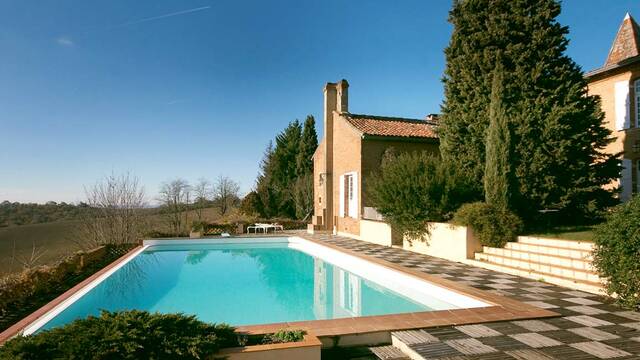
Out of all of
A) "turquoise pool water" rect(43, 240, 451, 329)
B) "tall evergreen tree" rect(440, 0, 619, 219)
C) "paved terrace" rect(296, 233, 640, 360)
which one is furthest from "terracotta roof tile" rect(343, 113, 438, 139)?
"paved terrace" rect(296, 233, 640, 360)

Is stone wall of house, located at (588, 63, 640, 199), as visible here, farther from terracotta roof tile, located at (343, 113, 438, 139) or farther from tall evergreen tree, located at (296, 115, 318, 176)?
tall evergreen tree, located at (296, 115, 318, 176)

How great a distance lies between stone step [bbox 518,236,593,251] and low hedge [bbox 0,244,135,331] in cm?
1052

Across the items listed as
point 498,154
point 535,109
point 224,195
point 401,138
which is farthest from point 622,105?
point 224,195

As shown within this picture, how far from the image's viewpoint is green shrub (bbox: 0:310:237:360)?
2.94 meters

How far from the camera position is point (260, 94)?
20797mm

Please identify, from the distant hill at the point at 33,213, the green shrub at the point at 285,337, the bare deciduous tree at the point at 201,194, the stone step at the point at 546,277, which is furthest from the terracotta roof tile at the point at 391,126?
the distant hill at the point at 33,213

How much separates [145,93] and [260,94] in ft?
19.1

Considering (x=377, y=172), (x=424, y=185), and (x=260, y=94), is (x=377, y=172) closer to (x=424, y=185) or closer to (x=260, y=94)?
(x=424, y=185)

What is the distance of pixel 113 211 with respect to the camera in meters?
16.3

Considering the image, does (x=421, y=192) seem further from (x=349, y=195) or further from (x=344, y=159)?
(x=344, y=159)

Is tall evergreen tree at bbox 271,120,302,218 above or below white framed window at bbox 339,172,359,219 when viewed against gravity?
above

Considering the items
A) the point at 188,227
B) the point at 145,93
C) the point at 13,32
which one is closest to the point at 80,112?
the point at 145,93

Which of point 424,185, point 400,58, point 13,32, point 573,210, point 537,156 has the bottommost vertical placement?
point 573,210

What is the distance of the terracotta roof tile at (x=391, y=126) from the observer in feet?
56.3
